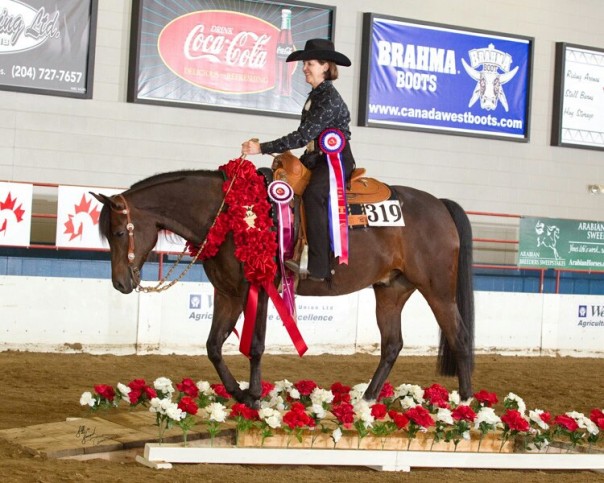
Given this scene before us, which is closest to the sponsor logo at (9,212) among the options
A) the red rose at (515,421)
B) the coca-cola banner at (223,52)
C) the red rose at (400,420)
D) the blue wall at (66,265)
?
the blue wall at (66,265)

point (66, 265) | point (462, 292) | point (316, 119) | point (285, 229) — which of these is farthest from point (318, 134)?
point (66, 265)

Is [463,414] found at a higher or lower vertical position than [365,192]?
lower

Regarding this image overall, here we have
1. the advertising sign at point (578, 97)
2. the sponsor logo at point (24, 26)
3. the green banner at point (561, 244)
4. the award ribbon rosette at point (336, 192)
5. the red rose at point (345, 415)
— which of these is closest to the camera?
the red rose at point (345, 415)

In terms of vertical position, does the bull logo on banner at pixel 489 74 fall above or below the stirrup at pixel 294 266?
above

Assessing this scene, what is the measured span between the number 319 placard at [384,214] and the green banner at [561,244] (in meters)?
6.84

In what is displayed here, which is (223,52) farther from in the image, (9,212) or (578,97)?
(578,97)

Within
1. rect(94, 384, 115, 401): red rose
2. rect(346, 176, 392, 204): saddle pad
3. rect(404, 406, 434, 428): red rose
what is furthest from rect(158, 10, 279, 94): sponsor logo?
rect(404, 406, 434, 428): red rose

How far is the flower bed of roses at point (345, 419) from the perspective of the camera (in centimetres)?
509

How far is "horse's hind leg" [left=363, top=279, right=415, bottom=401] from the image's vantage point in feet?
21.0

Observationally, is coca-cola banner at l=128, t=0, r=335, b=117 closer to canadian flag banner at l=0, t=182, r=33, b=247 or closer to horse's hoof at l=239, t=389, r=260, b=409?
canadian flag banner at l=0, t=182, r=33, b=247

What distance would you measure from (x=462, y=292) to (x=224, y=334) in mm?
1853

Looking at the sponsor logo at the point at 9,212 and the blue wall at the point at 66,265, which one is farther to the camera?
the blue wall at the point at 66,265

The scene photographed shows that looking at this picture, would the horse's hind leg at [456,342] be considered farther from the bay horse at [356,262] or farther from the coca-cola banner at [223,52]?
the coca-cola banner at [223,52]

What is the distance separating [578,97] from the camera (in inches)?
581
